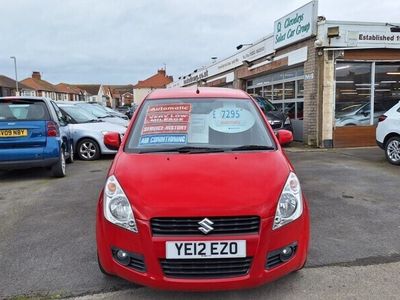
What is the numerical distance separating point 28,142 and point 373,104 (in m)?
10.5

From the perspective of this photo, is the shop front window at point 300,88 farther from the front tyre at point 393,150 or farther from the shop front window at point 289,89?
the front tyre at point 393,150

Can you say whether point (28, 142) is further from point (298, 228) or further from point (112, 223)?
point (298, 228)

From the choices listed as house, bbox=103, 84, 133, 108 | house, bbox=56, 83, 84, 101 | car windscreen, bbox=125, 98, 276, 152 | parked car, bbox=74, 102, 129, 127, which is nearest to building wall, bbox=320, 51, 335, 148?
parked car, bbox=74, 102, 129, 127

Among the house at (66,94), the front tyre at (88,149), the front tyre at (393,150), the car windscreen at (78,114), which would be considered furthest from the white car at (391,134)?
the house at (66,94)

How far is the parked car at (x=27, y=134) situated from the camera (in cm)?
773

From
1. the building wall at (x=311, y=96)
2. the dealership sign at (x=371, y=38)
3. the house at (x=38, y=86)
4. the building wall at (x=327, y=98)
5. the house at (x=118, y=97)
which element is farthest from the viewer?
the house at (x=118, y=97)

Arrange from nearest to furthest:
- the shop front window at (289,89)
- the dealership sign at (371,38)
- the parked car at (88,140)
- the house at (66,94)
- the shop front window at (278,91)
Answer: the parked car at (88,140) < the dealership sign at (371,38) < the shop front window at (289,89) < the shop front window at (278,91) < the house at (66,94)

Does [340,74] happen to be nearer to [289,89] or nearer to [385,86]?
[385,86]

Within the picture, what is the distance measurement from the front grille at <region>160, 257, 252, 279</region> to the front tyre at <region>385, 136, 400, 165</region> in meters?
7.53

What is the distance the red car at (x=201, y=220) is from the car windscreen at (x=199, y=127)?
0.53 ft

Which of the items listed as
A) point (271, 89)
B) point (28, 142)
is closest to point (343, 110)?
point (271, 89)

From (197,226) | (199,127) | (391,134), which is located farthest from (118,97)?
(197,226)

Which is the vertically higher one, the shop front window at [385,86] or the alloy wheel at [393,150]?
the shop front window at [385,86]

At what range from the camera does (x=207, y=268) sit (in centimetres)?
296
